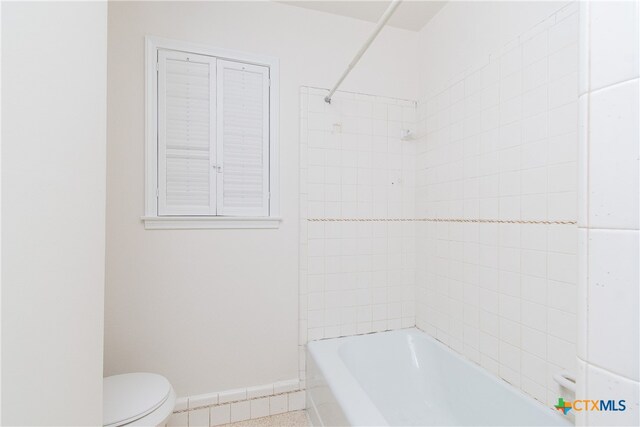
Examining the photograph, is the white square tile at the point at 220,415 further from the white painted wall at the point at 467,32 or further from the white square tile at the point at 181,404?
the white painted wall at the point at 467,32

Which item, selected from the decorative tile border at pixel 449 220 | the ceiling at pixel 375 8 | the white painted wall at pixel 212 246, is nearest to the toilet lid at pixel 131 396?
the white painted wall at pixel 212 246

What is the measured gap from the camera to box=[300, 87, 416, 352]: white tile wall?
1.93 metres

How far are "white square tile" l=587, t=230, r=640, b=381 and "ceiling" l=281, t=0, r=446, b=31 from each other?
1.99 metres

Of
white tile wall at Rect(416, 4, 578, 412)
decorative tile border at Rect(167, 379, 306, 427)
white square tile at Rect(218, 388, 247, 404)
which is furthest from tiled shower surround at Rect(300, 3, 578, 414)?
white square tile at Rect(218, 388, 247, 404)

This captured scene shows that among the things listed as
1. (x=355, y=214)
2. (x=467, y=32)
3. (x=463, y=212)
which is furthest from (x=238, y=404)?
(x=467, y=32)

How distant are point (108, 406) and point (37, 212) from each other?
1.06m

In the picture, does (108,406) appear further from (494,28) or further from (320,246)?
(494,28)

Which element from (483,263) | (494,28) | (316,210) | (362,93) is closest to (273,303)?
(316,210)

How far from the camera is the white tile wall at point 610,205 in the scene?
0.35 metres

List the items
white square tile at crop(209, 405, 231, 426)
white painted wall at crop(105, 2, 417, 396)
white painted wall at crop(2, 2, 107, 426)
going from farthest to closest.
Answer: white square tile at crop(209, 405, 231, 426)
white painted wall at crop(105, 2, 417, 396)
white painted wall at crop(2, 2, 107, 426)

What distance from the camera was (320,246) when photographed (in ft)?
6.37

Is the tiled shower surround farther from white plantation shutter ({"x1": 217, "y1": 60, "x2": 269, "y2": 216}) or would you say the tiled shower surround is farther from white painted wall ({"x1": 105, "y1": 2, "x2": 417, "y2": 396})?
white plantation shutter ({"x1": 217, "y1": 60, "x2": 269, "y2": 216})

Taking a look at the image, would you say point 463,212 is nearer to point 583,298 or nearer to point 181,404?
point 583,298

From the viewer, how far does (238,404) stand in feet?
5.84
